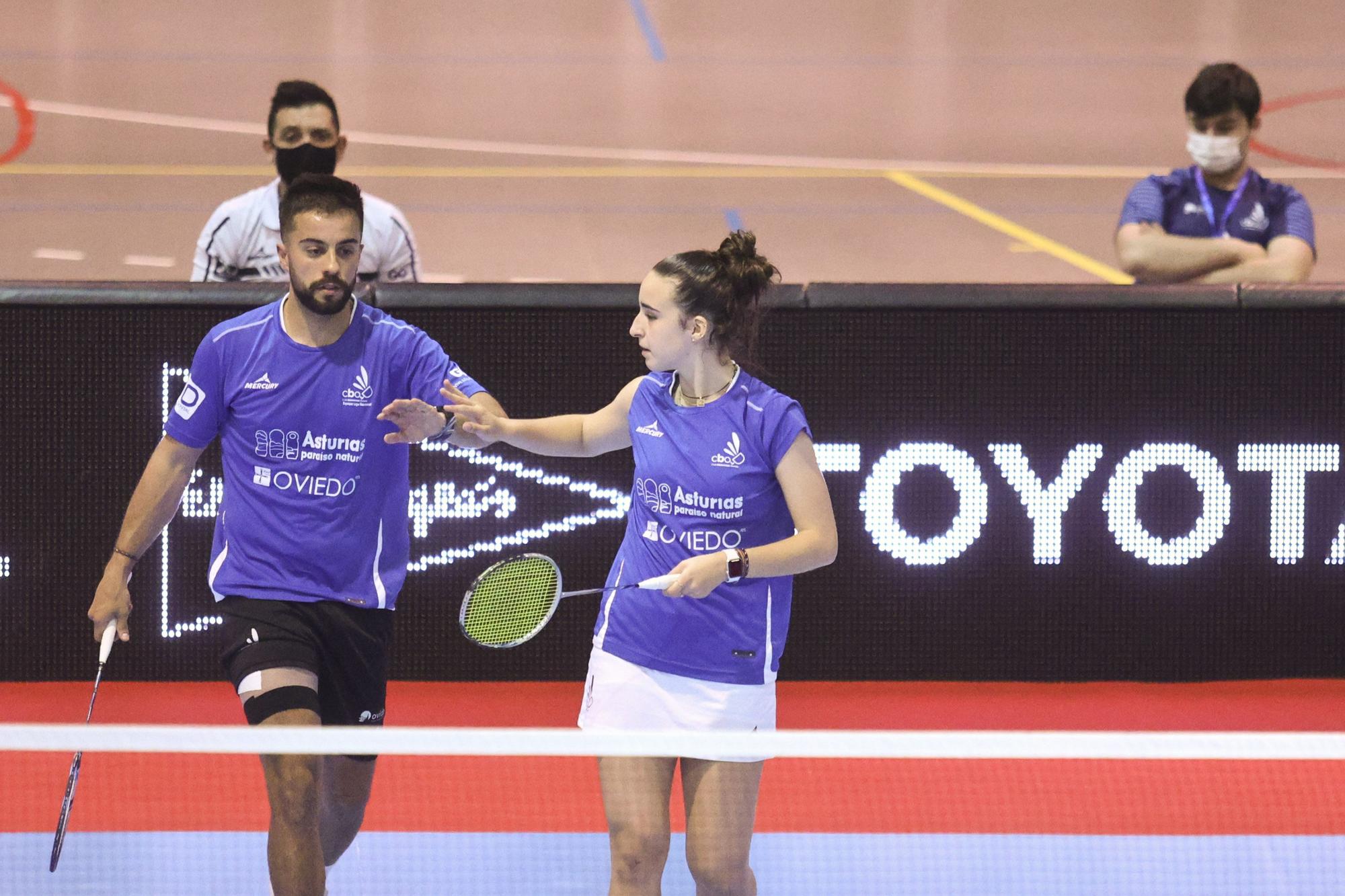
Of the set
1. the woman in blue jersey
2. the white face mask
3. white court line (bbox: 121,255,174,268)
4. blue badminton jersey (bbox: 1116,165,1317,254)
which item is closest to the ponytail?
the woman in blue jersey

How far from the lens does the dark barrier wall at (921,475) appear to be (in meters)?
5.81

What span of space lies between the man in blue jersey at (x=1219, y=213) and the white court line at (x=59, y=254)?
8180 millimetres

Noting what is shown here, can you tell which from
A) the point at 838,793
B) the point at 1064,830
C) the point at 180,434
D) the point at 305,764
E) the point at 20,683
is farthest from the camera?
the point at 20,683

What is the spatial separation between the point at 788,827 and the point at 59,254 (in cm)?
909

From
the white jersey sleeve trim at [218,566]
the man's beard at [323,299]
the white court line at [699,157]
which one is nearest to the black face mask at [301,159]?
the man's beard at [323,299]

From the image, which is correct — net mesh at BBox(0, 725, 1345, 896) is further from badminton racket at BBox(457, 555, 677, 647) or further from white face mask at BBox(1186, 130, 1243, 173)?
white face mask at BBox(1186, 130, 1243, 173)

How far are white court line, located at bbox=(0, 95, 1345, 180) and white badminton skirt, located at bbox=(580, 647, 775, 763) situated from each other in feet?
38.9

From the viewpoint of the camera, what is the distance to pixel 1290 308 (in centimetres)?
588

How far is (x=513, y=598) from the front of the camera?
154 inches

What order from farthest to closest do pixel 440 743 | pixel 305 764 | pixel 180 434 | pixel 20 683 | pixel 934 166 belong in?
pixel 934 166 → pixel 20 683 → pixel 180 434 → pixel 305 764 → pixel 440 743

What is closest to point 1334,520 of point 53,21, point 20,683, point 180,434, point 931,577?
point 931,577

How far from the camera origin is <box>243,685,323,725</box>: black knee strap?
394 centimetres

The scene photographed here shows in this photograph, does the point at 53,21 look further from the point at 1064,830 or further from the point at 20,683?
the point at 1064,830

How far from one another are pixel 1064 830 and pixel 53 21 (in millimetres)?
20546
